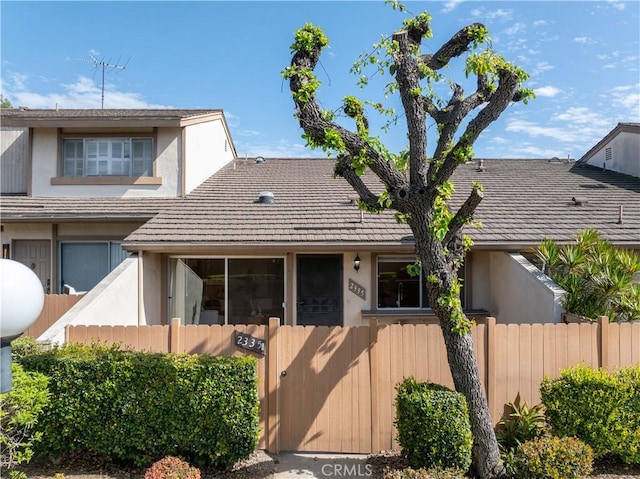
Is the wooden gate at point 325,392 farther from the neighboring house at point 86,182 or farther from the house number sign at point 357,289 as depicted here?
the neighboring house at point 86,182

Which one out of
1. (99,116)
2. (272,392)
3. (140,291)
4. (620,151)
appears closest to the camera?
(272,392)

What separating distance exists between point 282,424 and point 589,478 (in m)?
3.75

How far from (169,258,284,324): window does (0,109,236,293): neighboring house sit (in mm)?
1930

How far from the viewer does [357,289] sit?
927 centimetres

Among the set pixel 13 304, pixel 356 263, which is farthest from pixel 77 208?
pixel 13 304

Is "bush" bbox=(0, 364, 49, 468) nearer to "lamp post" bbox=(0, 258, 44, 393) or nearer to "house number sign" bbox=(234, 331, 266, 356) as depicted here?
"lamp post" bbox=(0, 258, 44, 393)

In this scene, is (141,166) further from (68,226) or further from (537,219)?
(537,219)

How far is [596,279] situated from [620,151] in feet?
29.5

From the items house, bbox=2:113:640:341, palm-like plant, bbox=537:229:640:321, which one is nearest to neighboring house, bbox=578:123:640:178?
house, bbox=2:113:640:341

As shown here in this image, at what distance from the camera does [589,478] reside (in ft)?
15.6

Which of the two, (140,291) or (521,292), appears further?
(140,291)

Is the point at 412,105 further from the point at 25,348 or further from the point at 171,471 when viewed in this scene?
the point at 25,348

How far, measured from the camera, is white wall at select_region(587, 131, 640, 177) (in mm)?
12953

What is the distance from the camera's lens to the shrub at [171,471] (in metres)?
4.20
